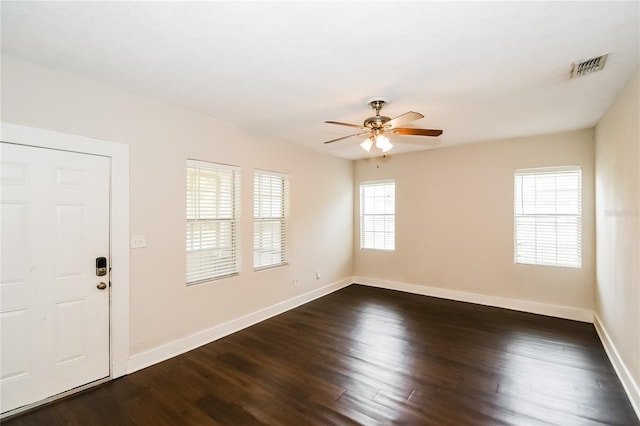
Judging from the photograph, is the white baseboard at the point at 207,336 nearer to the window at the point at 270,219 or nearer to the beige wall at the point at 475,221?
the window at the point at 270,219

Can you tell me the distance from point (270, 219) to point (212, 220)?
985mm

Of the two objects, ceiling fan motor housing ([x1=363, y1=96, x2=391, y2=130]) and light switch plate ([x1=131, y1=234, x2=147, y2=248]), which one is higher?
ceiling fan motor housing ([x1=363, y1=96, x2=391, y2=130])

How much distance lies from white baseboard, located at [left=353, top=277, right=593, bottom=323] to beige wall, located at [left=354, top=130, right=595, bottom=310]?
0.07 meters

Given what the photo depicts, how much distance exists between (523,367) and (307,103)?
11.1 ft

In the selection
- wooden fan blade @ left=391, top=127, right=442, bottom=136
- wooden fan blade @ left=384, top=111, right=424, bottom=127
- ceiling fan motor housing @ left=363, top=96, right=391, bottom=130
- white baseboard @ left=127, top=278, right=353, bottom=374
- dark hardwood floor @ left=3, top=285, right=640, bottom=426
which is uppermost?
ceiling fan motor housing @ left=363, top=96, right=391, bottom=130

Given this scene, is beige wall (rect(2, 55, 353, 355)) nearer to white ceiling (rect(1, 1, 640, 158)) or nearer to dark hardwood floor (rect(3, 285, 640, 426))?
white ceiling (rect(1, 1, 640, 158))

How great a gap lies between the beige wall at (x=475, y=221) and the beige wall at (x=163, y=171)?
209 cm

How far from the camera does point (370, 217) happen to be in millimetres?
6148

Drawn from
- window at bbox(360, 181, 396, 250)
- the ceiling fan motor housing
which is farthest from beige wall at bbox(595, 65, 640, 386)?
window at bbox(360, 181, 396, 250)

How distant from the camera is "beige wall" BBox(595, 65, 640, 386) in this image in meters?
2.36

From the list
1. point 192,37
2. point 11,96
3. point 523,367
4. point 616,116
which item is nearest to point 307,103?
point 192,37

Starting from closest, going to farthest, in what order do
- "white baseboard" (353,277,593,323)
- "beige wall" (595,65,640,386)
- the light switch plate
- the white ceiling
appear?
the white ceiling
"beige wall" (595,65,640,386)
the light switch plate
"white baseboard" (353,277,593,323)

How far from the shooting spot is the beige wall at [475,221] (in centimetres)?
415

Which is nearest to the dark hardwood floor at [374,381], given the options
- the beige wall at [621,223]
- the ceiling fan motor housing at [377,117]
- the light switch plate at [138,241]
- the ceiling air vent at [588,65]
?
the beige wall at [621,223]
